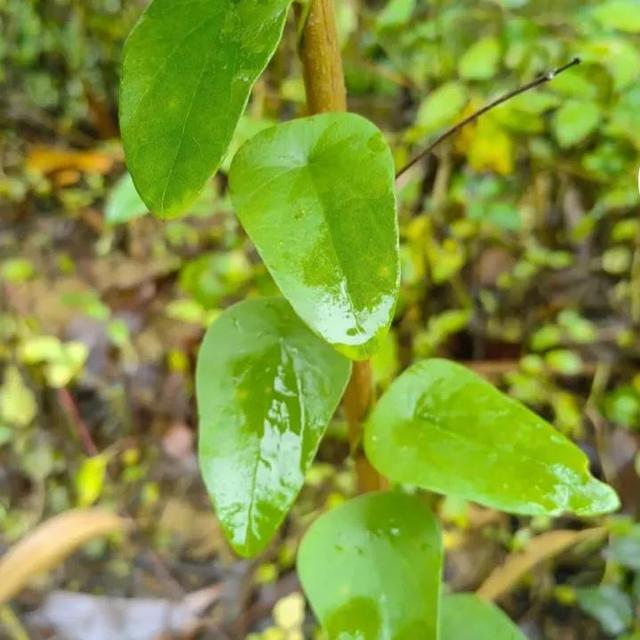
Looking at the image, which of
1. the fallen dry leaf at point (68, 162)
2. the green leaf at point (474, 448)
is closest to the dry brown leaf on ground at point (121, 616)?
the green leaf at point (474, 448)

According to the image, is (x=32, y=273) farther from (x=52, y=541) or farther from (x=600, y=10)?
(x=600, y=10)

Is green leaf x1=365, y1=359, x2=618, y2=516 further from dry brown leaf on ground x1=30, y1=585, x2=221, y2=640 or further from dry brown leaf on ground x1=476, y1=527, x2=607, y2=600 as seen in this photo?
dry brown leaf on ground x1=30, y1=585, x2=221, y2=640

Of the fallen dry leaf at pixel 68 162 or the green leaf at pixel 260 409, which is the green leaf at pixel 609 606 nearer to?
the green leaf at pixel 260 409

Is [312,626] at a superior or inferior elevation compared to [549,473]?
inferior

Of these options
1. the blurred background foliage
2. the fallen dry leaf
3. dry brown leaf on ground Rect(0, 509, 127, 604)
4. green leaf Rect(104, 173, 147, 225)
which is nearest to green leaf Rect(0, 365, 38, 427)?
the blurred background foliage

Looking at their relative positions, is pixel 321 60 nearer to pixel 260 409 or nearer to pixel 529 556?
pixel 260 409

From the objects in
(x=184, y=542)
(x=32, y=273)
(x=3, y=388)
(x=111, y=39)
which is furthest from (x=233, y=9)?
(x=111, y=39)
